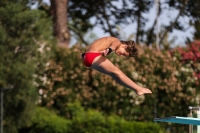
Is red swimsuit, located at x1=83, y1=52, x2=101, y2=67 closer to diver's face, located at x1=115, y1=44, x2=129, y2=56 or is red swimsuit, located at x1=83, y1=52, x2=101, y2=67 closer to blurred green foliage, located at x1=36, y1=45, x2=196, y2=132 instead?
diver's face, located at x1=115, y1=44, x2=129, y2=56

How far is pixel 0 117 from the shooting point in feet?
77.2

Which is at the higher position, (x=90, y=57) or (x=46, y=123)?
(x=90, y=57)

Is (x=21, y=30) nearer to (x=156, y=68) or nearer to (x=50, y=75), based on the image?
(x=50, y=75)

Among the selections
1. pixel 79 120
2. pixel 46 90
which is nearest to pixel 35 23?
pixel 46 90

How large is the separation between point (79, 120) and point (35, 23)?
4359 millimetres

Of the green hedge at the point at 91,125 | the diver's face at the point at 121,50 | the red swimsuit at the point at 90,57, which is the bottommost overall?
the green hedge at the point at 91,125

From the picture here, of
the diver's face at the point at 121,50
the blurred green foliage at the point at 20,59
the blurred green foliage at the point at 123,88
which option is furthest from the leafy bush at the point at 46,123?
the diver's face at the point at 121,50

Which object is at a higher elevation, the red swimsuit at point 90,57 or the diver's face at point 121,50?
the diver's face at point 121,50

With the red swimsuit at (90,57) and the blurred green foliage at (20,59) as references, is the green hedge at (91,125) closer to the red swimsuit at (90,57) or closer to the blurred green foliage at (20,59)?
the blurred green foliage at (20,59)

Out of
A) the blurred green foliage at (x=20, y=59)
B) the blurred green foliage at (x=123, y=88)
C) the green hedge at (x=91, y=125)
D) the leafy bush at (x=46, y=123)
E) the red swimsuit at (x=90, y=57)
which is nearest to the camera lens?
the red swimsuit at (x=90, y=57)

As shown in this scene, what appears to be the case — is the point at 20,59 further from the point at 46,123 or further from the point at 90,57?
the point at 90,57

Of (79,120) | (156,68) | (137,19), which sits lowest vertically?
(79,120)

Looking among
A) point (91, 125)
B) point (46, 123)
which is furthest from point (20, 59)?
point (91, 125)

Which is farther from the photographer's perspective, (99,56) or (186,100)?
(186,100)
